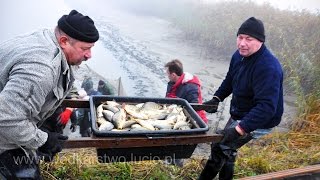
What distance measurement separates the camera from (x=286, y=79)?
908 cm

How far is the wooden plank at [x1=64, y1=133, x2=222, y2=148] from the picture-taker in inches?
96.3

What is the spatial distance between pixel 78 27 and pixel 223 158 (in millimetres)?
2157

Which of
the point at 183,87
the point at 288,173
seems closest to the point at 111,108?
the point at 183,87

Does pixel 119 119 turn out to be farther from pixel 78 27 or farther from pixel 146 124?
pixel 78 27

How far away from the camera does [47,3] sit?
1873 centimetres

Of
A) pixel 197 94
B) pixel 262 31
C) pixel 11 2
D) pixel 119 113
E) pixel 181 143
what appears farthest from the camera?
pixel 11 2

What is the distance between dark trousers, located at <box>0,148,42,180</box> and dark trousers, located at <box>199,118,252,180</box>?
73.1 inches

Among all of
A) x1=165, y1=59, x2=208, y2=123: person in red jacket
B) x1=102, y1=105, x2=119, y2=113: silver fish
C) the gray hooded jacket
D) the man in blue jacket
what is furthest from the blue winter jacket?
the gray hooded jacket

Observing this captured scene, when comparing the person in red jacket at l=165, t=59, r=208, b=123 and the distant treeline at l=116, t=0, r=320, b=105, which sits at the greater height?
the person in red jacket at l=165, t=59, r=208, b=123

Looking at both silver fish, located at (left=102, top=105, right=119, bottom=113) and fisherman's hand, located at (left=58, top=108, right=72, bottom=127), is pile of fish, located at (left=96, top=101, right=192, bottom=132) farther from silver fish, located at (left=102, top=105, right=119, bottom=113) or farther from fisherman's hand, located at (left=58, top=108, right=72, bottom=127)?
fisherman's hand, located at (left=58, top=108, right=72, bottom=127)

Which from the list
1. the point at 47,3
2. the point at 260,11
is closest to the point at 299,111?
the point at 260,11

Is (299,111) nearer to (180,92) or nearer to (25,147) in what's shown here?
(180,92)

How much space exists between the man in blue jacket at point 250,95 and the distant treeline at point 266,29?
5.60 m

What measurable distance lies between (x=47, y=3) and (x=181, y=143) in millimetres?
18180
